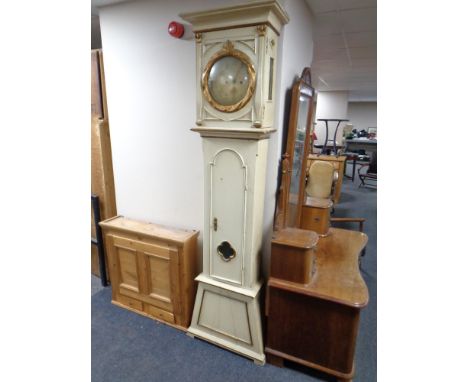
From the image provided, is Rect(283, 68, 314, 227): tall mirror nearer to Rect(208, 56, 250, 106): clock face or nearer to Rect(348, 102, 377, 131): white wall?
Rect(208, 56, 250, 106): clock face

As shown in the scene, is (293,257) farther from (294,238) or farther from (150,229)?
(150,229)

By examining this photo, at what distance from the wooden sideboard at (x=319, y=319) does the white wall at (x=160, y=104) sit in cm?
37

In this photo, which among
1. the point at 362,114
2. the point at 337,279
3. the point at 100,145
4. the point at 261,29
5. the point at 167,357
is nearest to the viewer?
the point at 261,29

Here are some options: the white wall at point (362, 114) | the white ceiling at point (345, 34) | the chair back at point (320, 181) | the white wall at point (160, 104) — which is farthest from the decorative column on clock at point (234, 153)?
the white wall at point (362, 114)

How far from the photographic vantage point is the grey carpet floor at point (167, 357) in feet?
6.06

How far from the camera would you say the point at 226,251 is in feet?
6.17

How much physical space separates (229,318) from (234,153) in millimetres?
1155

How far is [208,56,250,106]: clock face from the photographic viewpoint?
5.18 feet

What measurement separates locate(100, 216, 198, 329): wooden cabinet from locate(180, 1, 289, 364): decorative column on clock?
195mm

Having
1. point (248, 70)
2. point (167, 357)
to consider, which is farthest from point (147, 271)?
point (248, 70)

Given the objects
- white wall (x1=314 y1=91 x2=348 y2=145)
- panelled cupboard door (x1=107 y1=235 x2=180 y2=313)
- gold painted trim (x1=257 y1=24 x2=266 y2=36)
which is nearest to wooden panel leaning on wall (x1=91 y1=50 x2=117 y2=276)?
panelled cupboard door (x1=107 y1=235 x2=180 y2=313)

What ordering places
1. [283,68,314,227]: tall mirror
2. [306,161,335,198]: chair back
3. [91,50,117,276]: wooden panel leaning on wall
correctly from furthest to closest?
[306,161,335,198]: chair back, [91,50,117,276]: wooden panel leaning on wall, [283,68,314,227]: tall mirror

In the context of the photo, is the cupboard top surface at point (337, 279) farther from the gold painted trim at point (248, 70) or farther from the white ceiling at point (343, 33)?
the white ceiling at point (343, 33)

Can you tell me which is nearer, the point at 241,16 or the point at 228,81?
the point at 241,16
